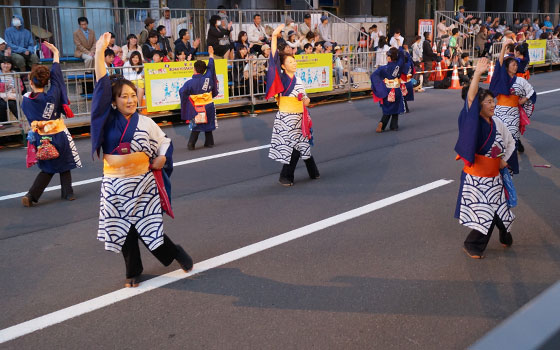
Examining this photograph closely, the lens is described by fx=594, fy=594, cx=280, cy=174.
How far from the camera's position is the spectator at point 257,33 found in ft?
57.8

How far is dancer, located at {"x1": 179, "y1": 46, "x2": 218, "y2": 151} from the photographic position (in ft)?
34.7

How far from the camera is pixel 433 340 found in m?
3.82

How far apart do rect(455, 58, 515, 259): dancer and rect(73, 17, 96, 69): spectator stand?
1148cm

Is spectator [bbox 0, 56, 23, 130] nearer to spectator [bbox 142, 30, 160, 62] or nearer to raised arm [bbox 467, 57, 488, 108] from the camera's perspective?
spectator [bbox 142, 30, 160, 62]

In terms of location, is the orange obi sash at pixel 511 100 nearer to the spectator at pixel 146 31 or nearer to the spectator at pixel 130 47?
the spectator at pixel 130 47

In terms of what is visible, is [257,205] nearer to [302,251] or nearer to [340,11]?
[302,251]

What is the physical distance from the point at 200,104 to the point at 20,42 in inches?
227

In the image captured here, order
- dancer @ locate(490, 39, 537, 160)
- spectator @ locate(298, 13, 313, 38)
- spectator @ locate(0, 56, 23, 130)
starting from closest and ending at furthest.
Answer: dancer @ locate(490, 39, 537, 160) < spectator @ locate(0, 56, 23, 130) < spectator @ locate(298, 13, 313, 38)

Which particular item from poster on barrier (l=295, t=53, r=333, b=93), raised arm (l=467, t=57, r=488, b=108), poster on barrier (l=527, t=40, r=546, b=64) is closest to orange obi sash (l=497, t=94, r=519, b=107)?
raised arm (l=467, t=57, r=488, b=108)

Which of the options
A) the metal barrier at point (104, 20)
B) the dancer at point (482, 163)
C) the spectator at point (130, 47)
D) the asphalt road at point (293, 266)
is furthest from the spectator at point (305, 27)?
the dancer at point (482, 163)

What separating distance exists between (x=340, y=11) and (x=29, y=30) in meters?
15.7

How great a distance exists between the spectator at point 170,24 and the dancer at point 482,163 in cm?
1213

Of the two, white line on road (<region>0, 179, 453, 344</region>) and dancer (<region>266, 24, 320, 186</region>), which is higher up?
dancer (<region>266, 24, 320, 186</region>)

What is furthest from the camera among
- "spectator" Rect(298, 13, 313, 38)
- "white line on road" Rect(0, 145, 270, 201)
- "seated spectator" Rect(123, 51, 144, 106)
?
"spectator" Rect(298, 13, 313, 38)
